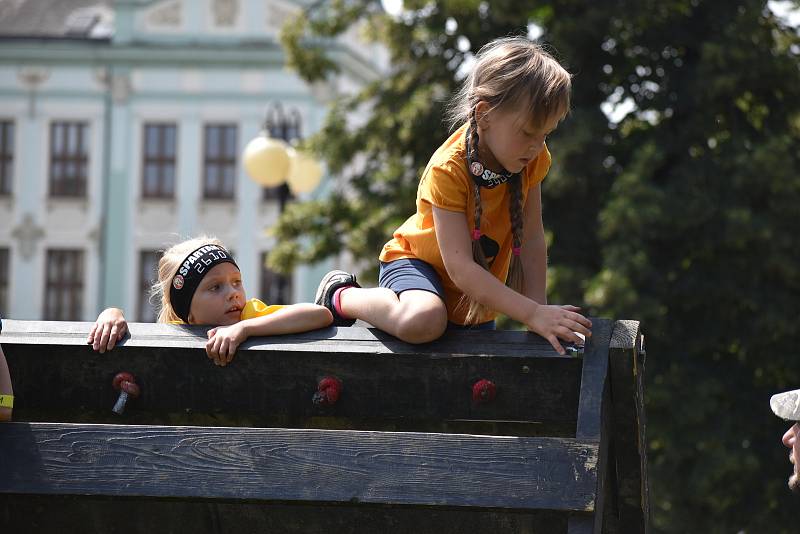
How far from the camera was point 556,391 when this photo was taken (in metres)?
3.45

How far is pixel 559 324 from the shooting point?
11.3ft

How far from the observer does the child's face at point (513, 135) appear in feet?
12.5

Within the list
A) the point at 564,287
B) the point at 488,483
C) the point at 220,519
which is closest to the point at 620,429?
the point at 488,483

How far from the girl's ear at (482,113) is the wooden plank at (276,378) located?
69cm

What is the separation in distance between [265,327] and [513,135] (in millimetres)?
863

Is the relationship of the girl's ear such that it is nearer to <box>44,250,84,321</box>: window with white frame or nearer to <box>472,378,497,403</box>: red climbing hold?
<box>472,378,497,403</box>: red climbing hold

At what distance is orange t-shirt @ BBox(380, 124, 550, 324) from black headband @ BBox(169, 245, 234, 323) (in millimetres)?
560

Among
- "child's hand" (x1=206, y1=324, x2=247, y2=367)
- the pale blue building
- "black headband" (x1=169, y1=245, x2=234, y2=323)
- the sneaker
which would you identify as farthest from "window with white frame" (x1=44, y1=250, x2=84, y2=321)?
"child's hand" (x1=206, y1=324, x2=247, y2=367)

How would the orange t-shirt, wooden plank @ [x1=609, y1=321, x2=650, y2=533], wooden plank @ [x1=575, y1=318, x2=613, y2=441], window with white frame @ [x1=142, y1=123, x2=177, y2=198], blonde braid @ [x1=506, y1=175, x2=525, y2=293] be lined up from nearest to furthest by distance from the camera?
wooden plank @ [x1=575, y1=318, x2=613, y2=441], wooden plank @ [x1=609, y1=321, x2=650, y2=533], the orange t-shirt, blonde braid @ [x1=506, y1=175, x2=525, y2=293], window with white frame @ [x1=142, y1=123, x2=177, y2=198]

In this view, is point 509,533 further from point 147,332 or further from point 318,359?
point 147,332

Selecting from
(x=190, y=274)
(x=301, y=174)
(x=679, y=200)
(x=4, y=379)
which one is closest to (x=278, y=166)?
(x=301, y=174)

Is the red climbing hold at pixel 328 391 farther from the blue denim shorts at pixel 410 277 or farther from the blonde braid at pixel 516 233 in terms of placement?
the blonde braid at pixel 516 233

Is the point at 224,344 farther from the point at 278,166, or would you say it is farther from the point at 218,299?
the point at 278,166

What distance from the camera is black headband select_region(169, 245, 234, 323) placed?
4.32 meters
